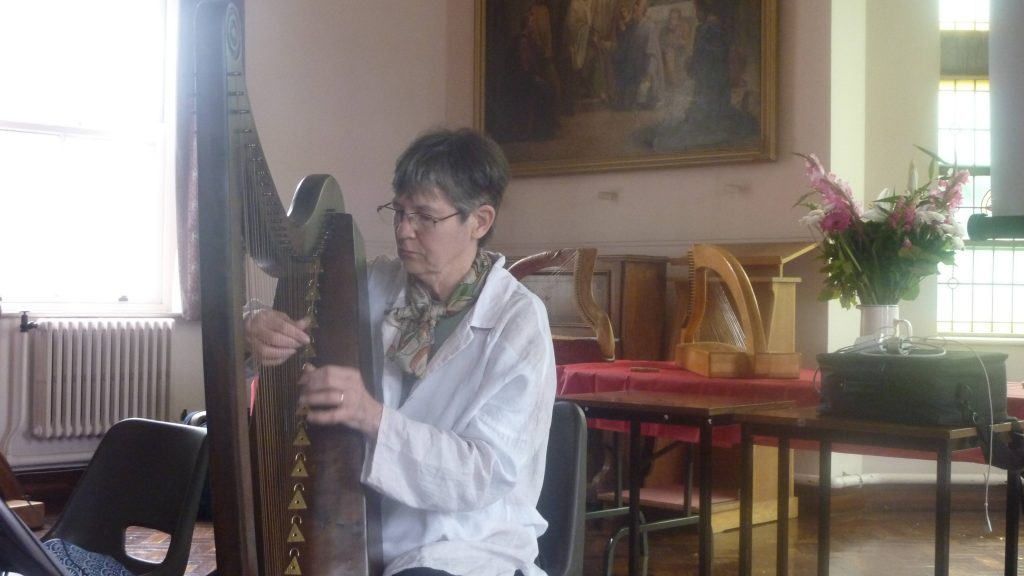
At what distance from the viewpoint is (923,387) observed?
246cm

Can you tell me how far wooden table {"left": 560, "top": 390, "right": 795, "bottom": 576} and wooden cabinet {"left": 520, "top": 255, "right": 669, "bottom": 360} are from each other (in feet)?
7.67

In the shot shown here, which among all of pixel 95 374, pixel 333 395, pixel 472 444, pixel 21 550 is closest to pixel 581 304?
pixel 95 374

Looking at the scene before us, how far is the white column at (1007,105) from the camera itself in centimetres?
80

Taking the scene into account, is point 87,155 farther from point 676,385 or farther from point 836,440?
point 836,440

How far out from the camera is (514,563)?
66.2 inches

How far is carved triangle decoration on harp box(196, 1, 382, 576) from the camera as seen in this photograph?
3.08ft

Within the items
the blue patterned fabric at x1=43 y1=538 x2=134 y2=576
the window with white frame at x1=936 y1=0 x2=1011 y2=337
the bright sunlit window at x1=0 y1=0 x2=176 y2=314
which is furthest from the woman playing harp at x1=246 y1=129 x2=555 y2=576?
the window with white frame at x1=936 y1=0 x2=1011 y2=337

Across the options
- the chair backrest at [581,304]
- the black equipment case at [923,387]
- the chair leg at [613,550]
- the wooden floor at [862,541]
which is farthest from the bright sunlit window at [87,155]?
the black equipment case at [923,387]

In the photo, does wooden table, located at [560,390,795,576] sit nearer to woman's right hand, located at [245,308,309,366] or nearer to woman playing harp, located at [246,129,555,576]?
woman playing harp, located at [246,129,555,576]

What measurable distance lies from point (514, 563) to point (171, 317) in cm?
Answer: 465

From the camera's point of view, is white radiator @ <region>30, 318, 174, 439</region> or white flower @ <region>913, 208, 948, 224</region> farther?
white radiator @ <region>30, 318, 174, 439</region>

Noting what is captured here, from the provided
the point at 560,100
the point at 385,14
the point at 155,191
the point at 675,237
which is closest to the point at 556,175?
the point at 560,100

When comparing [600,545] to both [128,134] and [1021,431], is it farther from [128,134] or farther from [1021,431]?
[128,134]

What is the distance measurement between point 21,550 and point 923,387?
1.92 meters
